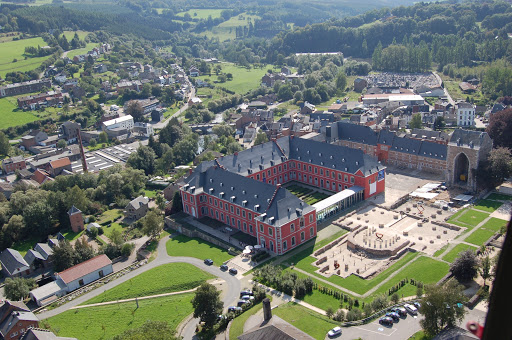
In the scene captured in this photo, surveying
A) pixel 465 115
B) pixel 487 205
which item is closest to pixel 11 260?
pixel 487 205

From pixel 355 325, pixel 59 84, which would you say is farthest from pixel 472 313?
pixel 59 84

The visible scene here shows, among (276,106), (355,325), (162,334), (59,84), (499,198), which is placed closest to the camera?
(162,334)

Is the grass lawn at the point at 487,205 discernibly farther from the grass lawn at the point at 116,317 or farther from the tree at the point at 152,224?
the tree at the point at 152,224

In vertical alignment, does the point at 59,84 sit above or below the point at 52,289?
above

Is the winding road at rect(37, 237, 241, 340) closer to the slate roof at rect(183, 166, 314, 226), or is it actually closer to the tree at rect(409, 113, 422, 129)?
the slate roof at rect(183, 166, 314, 226)

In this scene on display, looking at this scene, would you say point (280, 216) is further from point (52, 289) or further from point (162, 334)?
point (52, 289)

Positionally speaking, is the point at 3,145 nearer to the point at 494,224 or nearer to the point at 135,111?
the point at 135,111
